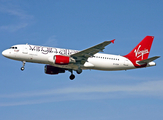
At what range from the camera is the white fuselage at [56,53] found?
45.0m

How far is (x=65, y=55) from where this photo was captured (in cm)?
4619

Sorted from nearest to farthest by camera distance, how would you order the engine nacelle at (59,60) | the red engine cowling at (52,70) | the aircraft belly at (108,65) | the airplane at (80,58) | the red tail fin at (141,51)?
the engine nacelle at (59,60) < the airplane at (80,58) < the aircraft belly at (108,65) < the red tail fin at (141,51) < the red engine cowling at (52,70)

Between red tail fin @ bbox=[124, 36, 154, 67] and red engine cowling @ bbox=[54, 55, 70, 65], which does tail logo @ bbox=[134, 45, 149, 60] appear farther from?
red engine cowling @ bbox=[54, 55, 70, 65]

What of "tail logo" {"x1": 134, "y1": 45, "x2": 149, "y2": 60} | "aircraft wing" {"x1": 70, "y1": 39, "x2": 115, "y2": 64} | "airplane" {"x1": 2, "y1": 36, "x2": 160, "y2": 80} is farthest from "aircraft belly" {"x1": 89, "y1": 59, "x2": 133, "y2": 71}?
"tail logo" {"x1": 134, "y1": 45, "x2": 149, "y2": 60}

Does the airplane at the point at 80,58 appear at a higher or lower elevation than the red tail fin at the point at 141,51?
lower

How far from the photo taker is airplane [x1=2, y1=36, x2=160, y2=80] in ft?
147

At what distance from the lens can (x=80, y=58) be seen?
152 ft

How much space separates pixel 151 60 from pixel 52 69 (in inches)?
665

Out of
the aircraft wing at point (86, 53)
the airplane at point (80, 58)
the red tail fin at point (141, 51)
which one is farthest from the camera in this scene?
the red tail fin at point (141, 51)

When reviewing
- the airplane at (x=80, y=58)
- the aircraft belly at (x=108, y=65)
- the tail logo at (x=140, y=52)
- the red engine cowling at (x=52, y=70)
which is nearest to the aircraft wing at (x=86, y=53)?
the airplane at (x=80, y=58)

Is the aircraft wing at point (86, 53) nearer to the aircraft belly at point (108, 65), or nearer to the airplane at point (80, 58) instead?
the airplane at point (80, 58)

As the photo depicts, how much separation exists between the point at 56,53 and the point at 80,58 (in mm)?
3834

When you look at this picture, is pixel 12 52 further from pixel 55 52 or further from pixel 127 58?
pixel 127 58

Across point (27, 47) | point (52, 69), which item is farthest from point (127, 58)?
point (27, 47)
